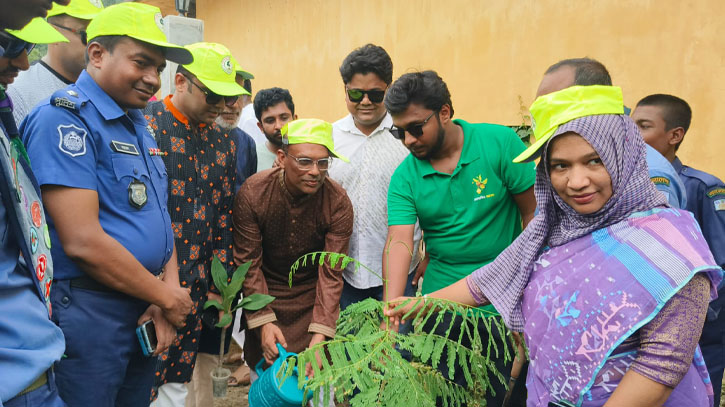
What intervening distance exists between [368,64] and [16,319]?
260 cm

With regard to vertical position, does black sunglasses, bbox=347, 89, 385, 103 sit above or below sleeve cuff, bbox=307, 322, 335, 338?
above

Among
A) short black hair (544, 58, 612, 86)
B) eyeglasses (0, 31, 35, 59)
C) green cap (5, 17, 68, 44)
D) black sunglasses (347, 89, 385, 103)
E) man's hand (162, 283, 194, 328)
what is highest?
green cap (5, 17, 68, 44)

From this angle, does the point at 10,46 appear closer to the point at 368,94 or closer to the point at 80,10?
the point at 80,10

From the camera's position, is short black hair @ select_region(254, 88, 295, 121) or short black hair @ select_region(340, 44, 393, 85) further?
short black hair @ select_region(254, 88, 295, 121)

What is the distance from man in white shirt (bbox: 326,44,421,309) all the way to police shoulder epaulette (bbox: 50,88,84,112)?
175 centimetres

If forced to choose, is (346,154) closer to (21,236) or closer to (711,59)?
(21,236)

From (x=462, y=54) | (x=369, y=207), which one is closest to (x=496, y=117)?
(x=462, y=54)

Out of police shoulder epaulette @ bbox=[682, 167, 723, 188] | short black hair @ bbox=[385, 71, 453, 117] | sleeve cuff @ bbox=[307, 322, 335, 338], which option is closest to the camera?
short black hair @ bbox=[385, 71, 453, 117]

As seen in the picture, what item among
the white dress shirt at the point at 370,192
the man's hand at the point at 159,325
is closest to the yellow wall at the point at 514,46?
the white dress shirt at the point at 370,192

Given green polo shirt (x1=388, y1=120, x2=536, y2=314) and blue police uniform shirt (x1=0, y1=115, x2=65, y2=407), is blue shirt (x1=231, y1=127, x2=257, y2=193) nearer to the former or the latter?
green polo shirt (x1=388, y1=120, x2=536, y2=314)

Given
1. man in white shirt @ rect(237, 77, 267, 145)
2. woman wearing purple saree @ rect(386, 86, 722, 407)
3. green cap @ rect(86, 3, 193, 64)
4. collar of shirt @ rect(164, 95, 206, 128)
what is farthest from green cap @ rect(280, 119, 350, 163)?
man in white shirt @ rect(237, 77, 267, 145)

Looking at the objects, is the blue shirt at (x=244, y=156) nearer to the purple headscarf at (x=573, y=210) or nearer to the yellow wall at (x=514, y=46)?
the yellow wall at (x=514, y=46)

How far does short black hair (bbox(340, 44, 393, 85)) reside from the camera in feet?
11.8

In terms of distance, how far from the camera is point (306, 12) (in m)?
Answer: 9.74
